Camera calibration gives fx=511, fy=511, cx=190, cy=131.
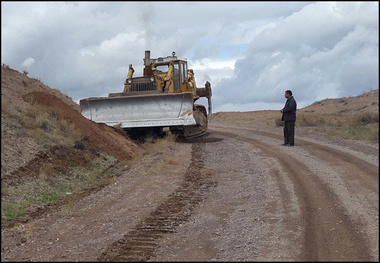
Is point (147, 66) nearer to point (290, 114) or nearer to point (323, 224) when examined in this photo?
point (290, 114)

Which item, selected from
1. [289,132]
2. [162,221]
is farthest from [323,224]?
[289,132]

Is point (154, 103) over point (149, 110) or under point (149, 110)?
over

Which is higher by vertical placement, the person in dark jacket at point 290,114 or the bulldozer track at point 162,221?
the person in dark jacket at point 290,114

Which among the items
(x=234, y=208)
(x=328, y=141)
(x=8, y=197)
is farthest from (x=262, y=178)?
(x=328, y=141)

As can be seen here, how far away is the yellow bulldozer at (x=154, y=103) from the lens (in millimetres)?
18625

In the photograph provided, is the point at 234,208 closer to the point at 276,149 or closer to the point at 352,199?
the point at 352,199

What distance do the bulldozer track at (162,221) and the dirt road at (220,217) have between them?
0.05 feet

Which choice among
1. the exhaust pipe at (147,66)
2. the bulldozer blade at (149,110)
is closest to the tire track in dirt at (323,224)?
the bulldozer blade at (149,110)

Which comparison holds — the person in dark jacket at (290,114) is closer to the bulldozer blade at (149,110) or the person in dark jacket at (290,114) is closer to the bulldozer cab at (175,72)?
the bulldozer blade at (149,110)

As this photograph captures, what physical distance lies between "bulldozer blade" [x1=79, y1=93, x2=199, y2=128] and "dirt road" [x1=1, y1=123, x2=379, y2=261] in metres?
4.58

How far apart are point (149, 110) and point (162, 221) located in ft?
35.4

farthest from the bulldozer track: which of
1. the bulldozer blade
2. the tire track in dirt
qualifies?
the bulldozer blade

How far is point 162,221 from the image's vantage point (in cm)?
830

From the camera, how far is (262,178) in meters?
11.7
